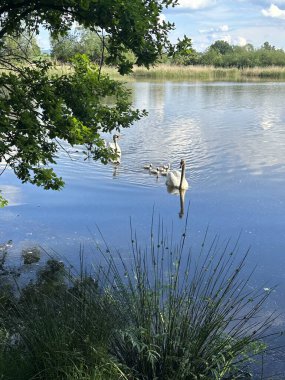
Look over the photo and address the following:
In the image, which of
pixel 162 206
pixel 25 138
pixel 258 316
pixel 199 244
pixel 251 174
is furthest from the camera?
pixel 251 174

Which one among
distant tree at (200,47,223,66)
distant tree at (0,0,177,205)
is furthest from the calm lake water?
distant tree at (200,47,223,66)

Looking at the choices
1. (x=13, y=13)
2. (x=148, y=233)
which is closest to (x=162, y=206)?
(x=148, y=233)

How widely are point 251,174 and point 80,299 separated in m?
11.6

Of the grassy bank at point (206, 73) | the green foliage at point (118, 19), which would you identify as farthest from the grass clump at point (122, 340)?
the grassy bank at point (206, 73)

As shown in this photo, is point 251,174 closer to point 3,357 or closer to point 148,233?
point 148,233

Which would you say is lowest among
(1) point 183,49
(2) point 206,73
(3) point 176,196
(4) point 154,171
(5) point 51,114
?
(3) point 176,196

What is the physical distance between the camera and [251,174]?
1511 centimetres

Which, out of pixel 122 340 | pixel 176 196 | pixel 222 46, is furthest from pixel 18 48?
pixel 222 46

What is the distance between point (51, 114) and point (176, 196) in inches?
310

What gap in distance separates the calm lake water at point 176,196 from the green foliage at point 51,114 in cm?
→ 287

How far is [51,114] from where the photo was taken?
5.07m

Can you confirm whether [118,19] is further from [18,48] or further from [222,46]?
[222,46]

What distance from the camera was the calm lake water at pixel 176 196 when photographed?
9281 millimetres

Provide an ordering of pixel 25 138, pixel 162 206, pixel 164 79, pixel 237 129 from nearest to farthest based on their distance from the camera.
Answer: pixel 25 138, pixel 162 206, pixel 237 129, pixel 164 79
